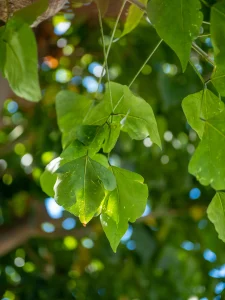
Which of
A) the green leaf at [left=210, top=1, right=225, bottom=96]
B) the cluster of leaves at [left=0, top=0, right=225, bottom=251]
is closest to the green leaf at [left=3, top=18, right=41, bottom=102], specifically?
the cluster of leaves at [left=0, top=0, right=225, bottom=251]

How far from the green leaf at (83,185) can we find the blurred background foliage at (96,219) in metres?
0.79

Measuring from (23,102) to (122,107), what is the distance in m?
1.03

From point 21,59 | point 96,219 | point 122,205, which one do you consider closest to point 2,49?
point 21,59

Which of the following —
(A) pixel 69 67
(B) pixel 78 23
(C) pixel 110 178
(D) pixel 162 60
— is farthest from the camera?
(A) pixel 69 67

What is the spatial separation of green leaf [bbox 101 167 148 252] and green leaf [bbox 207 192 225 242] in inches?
2.0

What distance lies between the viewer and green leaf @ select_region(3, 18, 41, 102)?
1.26 ft

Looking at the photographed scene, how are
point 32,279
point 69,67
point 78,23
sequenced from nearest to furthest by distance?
point 78,23 → point 69,67 → point 32,279

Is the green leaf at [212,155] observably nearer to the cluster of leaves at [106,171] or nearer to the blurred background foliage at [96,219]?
the cluster of leaves at [106,171]

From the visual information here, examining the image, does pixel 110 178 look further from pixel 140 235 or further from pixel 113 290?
pixel 113 290

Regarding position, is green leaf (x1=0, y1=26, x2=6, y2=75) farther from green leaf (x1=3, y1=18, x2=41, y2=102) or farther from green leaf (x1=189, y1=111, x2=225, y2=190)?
green leaf (x1=189, y1=111, x2=225, y2=190)

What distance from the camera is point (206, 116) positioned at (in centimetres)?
43

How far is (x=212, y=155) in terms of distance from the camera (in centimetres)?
43

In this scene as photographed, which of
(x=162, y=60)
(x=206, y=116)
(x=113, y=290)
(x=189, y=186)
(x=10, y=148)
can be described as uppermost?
(x=206, y=116)

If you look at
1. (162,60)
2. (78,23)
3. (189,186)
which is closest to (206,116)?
(162,60)
